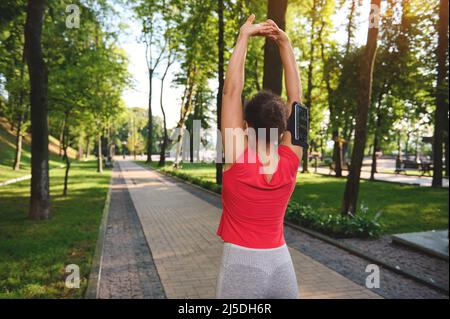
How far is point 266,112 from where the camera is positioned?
68.1 inches

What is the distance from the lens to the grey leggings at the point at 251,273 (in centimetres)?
173

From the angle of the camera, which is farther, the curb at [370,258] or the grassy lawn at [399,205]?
the grassy lawn at [399,205]

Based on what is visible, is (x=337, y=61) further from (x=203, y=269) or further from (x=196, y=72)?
(x=203, y=269)

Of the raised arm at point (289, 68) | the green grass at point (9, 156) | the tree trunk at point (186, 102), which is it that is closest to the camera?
the raised arm at point (289, 68)

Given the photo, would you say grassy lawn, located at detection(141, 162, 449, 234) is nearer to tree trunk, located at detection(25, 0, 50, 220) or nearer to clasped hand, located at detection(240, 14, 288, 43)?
tree trunk, located at detection(25, 0, 50, 220)

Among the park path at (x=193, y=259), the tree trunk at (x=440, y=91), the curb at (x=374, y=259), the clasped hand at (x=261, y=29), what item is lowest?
the park path at (x=193, y=259)

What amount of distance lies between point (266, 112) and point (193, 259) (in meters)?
5.69

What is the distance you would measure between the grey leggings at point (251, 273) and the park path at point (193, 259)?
2.82 metres

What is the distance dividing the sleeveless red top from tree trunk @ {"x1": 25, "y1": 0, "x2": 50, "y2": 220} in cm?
926

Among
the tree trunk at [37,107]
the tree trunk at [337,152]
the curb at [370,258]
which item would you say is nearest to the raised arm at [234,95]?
the curb at [370,258]

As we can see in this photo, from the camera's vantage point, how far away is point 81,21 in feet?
38.3

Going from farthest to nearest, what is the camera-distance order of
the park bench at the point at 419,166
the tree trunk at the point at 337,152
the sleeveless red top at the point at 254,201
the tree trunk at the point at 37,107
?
the park bench at the point at 419,166 < the tree trunk at the point at 337,152 < the tree trunk at the point at 37,107 < the sleeveless red top at the point at 254,201

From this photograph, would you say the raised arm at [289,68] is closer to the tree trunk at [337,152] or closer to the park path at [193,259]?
the park path at [193,259]
